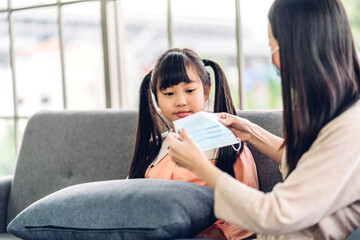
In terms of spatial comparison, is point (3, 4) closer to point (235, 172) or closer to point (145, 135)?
point (145, 135)

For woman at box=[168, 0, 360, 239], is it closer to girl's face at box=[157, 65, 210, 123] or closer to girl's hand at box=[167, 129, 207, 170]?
girl's hand at box=[167, 129, 207, 170]

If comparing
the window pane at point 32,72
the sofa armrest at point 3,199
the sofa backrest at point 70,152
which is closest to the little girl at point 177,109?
the sofa backrest at point 70,152

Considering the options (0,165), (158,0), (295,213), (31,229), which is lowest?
(0,165)

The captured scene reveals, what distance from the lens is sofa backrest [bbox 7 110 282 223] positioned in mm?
1970

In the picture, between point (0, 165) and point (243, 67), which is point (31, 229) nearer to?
point (243, 67)

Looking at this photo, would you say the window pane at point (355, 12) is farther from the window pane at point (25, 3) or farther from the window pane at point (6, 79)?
the window pane at point (6, 79)

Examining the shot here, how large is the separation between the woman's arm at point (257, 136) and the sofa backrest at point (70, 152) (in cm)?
56

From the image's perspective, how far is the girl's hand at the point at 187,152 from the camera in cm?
113

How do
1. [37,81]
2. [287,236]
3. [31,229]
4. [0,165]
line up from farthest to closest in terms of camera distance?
1. [0,165]
2. [37,81]
3. [31,229]
4. [287,236]

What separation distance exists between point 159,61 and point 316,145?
2.75ft

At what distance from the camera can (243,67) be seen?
2.11 m

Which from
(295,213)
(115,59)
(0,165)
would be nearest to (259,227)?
(295,213)

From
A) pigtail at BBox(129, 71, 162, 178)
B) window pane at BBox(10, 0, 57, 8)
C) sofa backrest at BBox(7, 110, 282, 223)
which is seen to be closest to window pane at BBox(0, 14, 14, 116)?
window pane at BBox(10, 0, 57, 8)

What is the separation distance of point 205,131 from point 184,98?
40cm
